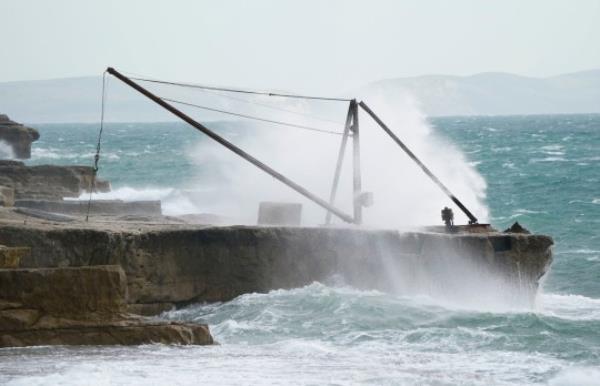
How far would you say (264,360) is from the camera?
13.2 metres

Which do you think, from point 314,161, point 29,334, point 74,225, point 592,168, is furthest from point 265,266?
point 592,168

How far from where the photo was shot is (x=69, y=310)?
1333 centimetres

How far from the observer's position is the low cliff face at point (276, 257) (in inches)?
653

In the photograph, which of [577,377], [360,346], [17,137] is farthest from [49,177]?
[17,137]

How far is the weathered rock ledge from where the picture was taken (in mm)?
13211

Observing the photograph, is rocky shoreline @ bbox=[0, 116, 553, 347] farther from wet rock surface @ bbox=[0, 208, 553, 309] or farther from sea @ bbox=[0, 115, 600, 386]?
sea @ bbox=[0, 115, 600, 386]

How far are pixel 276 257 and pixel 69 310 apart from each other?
4706 millimetres

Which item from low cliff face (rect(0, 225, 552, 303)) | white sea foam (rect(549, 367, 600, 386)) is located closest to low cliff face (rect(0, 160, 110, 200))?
low cliff face (rect(0, 225, 552, 303))

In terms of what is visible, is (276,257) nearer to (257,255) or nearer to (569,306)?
(257,255)

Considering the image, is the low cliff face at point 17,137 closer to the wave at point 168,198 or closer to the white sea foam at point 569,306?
the wave at point 168,198

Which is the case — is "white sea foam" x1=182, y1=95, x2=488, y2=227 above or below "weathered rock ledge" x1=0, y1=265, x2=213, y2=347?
above

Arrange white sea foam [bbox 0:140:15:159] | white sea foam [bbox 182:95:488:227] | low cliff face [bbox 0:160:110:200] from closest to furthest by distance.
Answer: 1. white sea foam [bbox 182:95:488:227]
2. low cliff face [bbox 0:160:110:200]
3. white sea foam [bbox 0:140:15:159]

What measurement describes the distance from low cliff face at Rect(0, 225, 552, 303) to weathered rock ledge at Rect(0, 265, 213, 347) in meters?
3.05

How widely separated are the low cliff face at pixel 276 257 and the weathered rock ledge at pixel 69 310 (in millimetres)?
3054
